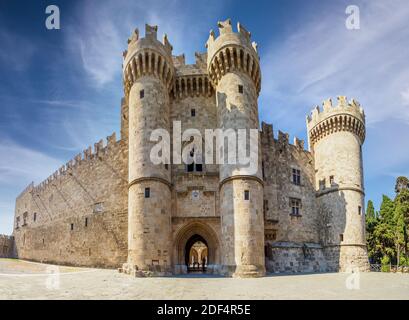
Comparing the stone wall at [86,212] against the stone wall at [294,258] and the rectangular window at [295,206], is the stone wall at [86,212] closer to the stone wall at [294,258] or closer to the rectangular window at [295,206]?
the stone wall at [294,258]

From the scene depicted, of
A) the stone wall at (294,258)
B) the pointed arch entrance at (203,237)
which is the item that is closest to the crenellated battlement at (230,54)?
the pointed arch entrance at (203,237)

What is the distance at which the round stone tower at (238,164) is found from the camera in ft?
58.4

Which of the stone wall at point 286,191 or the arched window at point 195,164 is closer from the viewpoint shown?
the arched window at point 195,164

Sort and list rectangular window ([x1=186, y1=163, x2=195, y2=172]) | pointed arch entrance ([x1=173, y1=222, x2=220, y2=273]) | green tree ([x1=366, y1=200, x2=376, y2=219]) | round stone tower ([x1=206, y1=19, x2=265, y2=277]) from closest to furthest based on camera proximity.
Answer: round stone tower ([x1=206, y1=19, x2=265, y2=277]) < pointed arch entrance ([x1=173, y1=222, x2=220, y2=273]) < rectangular window ([x1=186, y1=163, x2=195, y2=172]) < green tree ([x1=366, y1=200, x2=376, y2=219])

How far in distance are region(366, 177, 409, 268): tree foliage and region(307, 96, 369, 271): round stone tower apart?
Result: 9.28 m

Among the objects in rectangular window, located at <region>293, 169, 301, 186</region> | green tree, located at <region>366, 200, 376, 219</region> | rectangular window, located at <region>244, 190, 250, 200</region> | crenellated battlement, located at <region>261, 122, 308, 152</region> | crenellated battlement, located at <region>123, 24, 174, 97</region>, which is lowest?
green tree, located at <region>366, 200, 376, 219</region>

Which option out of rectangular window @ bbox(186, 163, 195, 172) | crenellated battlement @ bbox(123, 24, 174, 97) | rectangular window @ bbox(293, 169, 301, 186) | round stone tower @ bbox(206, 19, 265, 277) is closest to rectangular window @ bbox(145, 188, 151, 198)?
rectangular window @ bbox(186, 163, 195, 172)

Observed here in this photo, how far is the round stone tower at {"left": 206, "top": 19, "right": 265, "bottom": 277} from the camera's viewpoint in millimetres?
17797

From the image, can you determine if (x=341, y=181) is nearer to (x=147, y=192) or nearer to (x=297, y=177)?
(x=297, y=177)

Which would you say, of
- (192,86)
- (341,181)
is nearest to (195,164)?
(192,86)

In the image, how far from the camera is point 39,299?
941 cm

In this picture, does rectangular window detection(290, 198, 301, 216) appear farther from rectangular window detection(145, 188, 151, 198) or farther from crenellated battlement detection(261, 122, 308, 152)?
rectangular window detection(145, 188, 151, 198)

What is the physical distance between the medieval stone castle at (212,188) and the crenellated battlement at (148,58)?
2.6 inches
